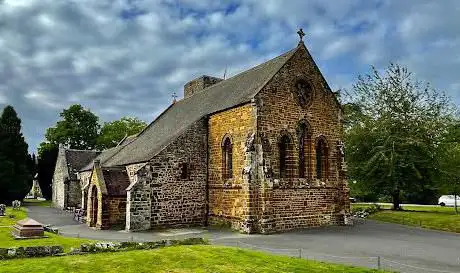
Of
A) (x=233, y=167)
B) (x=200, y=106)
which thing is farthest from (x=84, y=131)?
(x=233, y=167)

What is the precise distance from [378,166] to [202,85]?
17145 millimetres

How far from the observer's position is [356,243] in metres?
19.2

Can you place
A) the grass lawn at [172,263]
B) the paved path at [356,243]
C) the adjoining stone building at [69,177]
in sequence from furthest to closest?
1. the adjoining stone building at [69,177]
2. the paved path at [356,243]
3. the grass lawn at [172,263]

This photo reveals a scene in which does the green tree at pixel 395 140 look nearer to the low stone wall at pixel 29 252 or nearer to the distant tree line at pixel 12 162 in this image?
the low stone wall at pixel 29 252

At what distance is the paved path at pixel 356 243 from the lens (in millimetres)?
14927

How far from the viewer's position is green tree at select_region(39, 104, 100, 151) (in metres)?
76.1

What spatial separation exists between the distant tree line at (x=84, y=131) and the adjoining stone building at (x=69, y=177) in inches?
726

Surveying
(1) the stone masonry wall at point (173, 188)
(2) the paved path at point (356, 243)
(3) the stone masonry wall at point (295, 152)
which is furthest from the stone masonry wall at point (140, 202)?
(3) the stone masonry wall at point (295, 152)

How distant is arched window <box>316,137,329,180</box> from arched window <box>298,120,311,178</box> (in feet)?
3.86

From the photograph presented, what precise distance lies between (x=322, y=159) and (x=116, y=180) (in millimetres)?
13747

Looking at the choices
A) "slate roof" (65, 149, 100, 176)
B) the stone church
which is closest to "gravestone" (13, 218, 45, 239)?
the stone church

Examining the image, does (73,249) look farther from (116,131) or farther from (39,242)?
(116,131)

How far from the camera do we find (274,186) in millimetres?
23469

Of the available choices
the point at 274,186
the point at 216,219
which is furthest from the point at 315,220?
the point at 216,219
